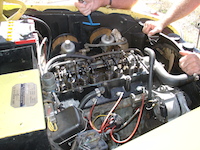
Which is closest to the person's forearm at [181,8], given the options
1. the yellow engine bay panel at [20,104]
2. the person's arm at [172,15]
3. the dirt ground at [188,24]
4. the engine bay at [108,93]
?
the person's arm at [172,15]

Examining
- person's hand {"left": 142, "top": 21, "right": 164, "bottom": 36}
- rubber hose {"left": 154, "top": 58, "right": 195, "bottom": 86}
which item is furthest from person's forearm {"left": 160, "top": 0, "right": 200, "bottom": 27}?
rubber hose {"left": 154, "top": 58, "right": 195, "bottom": 86}

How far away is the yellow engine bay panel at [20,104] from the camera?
31.9 inches

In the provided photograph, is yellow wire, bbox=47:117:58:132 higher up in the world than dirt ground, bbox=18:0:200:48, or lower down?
higher up

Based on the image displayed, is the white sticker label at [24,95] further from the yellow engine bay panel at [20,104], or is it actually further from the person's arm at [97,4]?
the person's arm at [97,4]

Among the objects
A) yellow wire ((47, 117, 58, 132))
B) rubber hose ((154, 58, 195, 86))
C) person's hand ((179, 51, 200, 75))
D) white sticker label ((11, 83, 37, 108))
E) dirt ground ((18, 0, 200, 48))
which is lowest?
dirt ground ((18, 0, 200, 48))

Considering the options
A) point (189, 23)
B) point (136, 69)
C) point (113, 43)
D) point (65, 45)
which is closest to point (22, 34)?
point (65, 45)

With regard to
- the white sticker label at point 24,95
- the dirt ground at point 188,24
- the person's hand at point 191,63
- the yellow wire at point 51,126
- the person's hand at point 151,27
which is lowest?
the dirt ground at point 188,24

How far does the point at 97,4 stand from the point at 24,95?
125cm

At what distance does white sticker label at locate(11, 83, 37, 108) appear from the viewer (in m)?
0.91

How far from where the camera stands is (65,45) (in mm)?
1541

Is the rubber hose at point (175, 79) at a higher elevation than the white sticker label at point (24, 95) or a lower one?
lower

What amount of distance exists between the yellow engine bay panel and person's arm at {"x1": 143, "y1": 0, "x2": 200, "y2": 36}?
102 cm

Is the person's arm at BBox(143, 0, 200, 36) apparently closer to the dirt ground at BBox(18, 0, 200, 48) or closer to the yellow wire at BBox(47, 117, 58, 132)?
the yellow wire at BBox(47, 117, 58, 132)

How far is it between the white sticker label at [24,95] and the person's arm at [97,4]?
1.00 m
